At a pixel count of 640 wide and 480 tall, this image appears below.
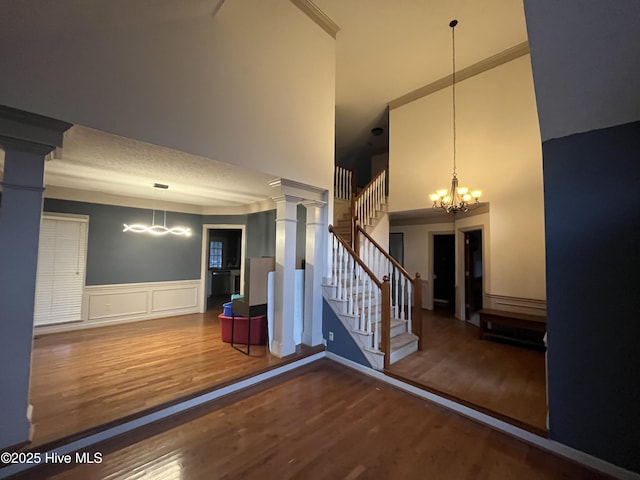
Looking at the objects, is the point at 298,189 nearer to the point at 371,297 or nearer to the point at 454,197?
the point at 371,297

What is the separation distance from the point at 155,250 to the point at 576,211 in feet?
21.4

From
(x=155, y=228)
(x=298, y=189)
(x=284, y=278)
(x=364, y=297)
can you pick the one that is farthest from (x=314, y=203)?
(x=155, y=228)

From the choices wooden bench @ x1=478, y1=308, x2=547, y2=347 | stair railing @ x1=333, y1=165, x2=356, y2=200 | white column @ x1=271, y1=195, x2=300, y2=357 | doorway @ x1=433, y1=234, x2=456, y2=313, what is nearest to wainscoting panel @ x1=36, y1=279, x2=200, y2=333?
white column @ x1=271, y1=195, x2=300, y2=357

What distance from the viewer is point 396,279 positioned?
12.9 ft

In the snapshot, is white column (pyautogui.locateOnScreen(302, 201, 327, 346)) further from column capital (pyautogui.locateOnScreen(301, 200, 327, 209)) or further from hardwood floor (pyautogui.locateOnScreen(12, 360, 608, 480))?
hardwood floor (pyautogui.locateOnScreen(12, 360, 608, 480))

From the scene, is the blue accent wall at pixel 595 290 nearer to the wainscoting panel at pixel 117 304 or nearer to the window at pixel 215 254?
the wainscoting panel at pixel 117 304

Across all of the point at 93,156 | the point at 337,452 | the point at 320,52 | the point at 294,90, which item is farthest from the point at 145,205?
the point at 337,452

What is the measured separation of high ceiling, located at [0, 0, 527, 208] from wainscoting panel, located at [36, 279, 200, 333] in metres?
1.87

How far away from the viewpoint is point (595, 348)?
1.85 meters

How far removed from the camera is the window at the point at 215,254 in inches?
329

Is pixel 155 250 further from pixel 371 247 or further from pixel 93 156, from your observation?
pixel 371 247

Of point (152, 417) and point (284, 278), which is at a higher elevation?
point (284, 278)

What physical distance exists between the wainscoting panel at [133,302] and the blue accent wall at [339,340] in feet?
11.9

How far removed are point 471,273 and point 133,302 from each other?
288 inches
